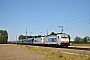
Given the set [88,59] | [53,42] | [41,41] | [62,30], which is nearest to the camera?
[88,59]

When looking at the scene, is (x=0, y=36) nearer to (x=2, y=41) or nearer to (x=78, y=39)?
(x=2, y=41)

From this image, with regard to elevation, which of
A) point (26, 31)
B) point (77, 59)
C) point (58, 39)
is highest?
point (26, 31)

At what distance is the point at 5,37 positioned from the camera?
170125 millimetres

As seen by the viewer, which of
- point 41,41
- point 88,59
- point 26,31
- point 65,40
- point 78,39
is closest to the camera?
point 88,59

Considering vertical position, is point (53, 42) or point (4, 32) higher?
point (4, 32)

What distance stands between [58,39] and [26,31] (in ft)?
159

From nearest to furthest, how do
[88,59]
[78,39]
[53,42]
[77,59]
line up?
[88,59]
[77,59]
[53,42]
[78,39]

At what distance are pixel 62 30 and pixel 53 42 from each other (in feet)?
27.9

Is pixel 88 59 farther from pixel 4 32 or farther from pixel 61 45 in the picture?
pixel 4 32

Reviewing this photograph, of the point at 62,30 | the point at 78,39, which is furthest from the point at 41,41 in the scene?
the point at 78,39

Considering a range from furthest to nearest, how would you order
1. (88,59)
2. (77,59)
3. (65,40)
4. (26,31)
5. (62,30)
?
(26,31) → (62,30) → (65,40) → (77,59) → (88,59)

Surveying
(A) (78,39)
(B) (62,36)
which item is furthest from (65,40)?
(A) (78,39)

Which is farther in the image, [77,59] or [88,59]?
[77,59]

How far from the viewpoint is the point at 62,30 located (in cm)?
5388
